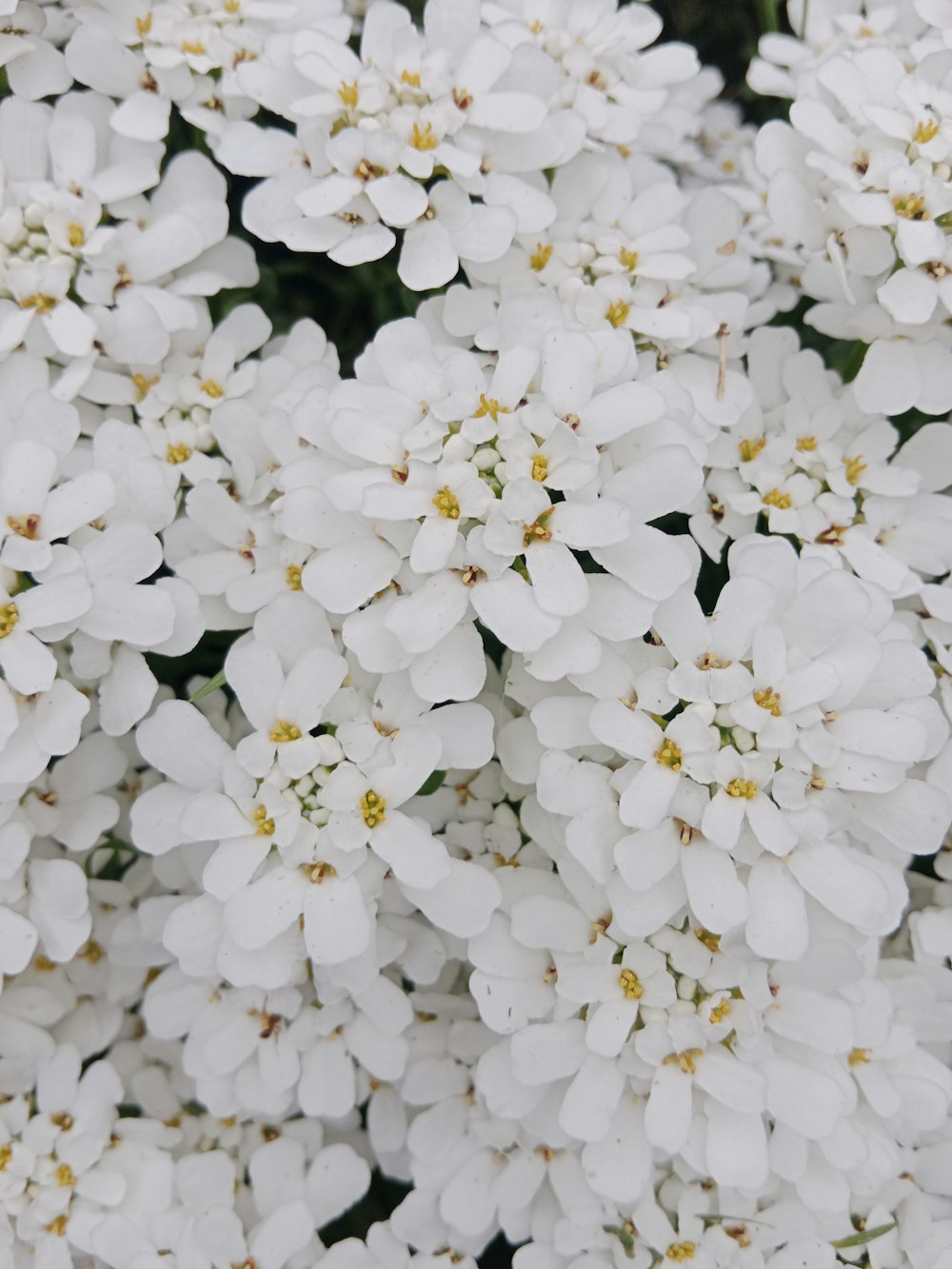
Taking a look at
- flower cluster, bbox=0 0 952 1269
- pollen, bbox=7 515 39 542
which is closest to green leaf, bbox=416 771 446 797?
flower cluster, bbox=0 0 952 1269

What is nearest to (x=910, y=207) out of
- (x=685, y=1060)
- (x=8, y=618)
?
(x=685, y=1060)

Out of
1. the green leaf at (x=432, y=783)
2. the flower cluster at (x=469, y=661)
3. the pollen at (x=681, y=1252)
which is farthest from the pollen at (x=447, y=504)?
the pollen at (x=681, y=1252)

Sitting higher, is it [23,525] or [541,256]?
[541,256]

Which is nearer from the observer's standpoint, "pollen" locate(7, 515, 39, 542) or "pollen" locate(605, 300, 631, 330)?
"pollen" locate(7, 515, 39, 542)

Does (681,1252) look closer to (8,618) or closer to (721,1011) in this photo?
(721,1011)

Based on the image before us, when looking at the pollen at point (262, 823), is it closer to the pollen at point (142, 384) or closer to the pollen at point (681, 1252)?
the pollen at point (142, 384)

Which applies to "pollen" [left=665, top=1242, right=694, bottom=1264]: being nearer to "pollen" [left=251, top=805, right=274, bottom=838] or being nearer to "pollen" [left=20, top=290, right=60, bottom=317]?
"pollen" [left=251, top=805, right=274, bottom=838]
